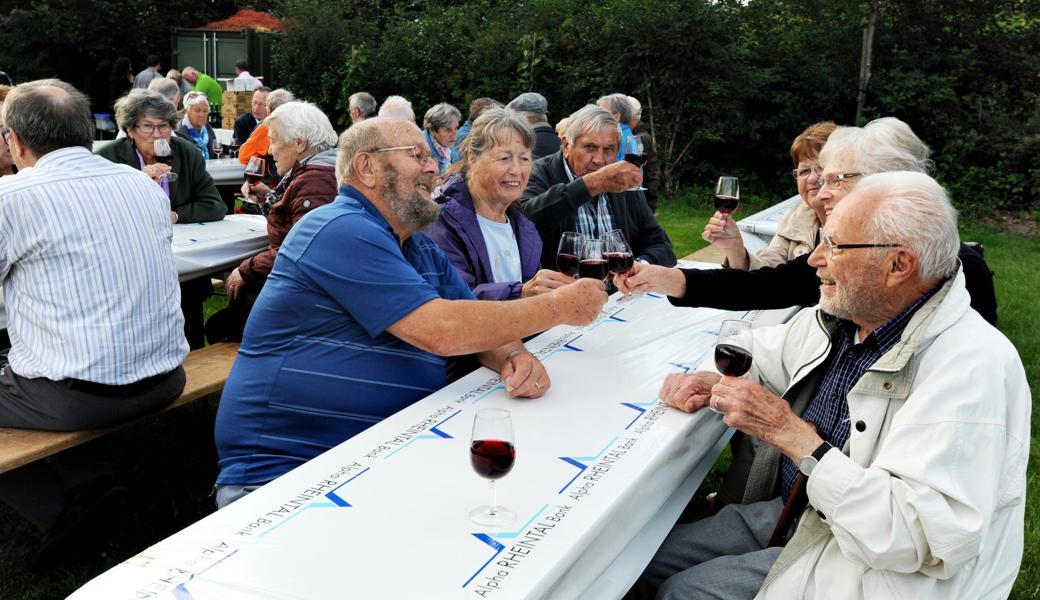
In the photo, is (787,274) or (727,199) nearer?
(787,274)

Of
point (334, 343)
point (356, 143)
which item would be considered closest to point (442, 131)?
point (356, 143)

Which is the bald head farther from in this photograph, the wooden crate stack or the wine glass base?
the wooden crate stack

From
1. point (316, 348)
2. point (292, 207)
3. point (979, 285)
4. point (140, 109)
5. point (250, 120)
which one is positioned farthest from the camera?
point (250, 120)

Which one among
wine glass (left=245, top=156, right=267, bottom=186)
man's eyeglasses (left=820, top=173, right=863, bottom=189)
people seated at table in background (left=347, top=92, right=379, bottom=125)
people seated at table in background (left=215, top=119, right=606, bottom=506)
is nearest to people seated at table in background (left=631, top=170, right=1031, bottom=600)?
people seated at table in background (left=215, top=119, right=606, bottom=506)

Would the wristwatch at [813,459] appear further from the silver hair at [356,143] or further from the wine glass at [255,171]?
the wine glass at [255,171]

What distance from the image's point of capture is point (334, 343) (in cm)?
264

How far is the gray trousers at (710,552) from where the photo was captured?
2.40m

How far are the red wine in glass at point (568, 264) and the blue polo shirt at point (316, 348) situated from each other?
0.90 meters

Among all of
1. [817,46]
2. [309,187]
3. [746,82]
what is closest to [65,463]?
[309,187]

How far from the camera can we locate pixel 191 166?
5699 mm

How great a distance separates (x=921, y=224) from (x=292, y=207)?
339 centimetres

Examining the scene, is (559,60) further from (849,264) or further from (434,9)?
(849,264)

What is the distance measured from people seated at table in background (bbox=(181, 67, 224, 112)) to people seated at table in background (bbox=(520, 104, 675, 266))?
37.2 feet

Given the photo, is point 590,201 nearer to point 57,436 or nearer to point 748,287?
point 748,287
